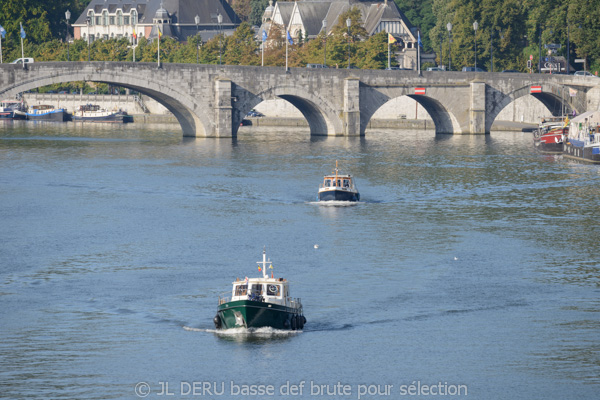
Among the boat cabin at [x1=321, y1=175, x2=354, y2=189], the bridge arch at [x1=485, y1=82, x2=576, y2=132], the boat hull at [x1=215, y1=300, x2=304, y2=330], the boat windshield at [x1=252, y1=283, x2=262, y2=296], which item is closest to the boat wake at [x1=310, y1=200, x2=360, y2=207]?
the boat cabin at [x1=321, y1=175, x2=354, y2=189]

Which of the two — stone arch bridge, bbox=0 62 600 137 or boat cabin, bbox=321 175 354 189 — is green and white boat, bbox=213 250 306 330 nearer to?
boat cabin, bbox=321 175 354 189

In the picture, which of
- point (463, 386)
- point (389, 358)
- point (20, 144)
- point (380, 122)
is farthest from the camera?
point (380, 122)

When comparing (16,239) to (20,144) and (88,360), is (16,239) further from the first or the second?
(20,144)

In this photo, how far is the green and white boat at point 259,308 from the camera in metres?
42.9

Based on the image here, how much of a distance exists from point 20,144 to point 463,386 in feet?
299

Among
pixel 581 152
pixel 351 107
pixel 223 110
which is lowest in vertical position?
pixel 581 152

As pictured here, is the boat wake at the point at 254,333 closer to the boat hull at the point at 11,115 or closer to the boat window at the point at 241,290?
the boat window at the point at 241,290

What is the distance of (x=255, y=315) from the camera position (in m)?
43.0

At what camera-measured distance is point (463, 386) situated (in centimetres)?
3769

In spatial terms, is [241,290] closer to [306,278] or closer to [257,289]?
[257,289]

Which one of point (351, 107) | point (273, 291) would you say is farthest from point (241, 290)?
point (351, 107)

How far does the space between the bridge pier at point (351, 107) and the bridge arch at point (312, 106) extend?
101 centimetres

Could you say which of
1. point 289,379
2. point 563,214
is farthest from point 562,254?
point 289,379

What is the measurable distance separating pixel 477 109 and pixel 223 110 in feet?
108
